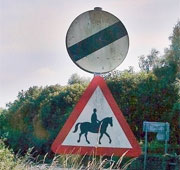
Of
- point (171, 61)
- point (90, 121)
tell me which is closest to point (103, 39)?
point (90, 121)

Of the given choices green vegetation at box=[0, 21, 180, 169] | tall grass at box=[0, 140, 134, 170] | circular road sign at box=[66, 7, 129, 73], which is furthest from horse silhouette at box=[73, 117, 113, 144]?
green vegetation at box=[0, 21, 180, 169]

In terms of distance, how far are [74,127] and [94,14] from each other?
671 millimetres

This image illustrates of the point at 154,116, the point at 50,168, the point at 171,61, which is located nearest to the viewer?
the point at 50,168

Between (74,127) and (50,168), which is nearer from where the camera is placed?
(74,127)

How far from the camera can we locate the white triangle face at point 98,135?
6.70ft

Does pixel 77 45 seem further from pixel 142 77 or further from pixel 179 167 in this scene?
pixel 142 77

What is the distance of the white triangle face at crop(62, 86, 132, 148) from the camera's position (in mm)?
2041

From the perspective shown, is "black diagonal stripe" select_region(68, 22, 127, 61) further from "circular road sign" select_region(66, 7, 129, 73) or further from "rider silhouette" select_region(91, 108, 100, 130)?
"rider silhouette" select_region(91, 108, 100, 130)

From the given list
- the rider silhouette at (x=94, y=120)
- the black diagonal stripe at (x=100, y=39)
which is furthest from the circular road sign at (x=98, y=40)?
the rider silhouette at (x=94, y=120)

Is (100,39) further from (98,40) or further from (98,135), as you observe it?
(98,135)

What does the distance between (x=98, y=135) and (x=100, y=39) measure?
0.58 metres

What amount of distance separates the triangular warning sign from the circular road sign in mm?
119

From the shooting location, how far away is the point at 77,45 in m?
2.24

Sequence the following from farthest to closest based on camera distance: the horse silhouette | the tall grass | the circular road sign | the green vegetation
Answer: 1. the green vegetation
2. the tall grass
3. the circular road sign
4. the horse silhouette
